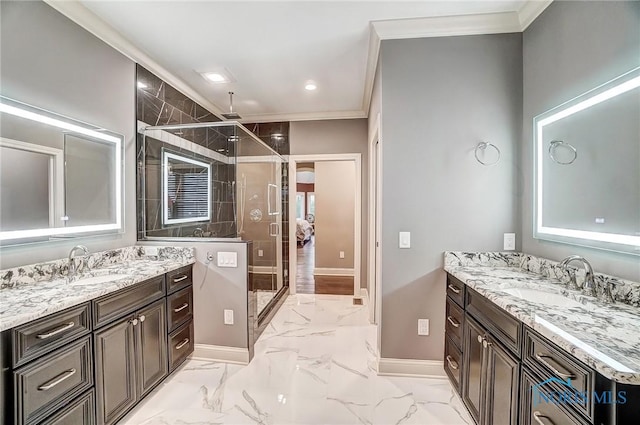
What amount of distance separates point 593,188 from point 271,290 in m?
3.27

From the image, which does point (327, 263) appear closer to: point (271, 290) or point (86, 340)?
point (271, 290)

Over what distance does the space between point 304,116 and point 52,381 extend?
3.76 m

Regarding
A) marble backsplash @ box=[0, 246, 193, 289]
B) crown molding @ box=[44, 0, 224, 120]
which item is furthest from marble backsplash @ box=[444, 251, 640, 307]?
crown molding @ box=[44, 0, 224, 120]

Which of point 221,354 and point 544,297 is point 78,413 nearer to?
point 221,354

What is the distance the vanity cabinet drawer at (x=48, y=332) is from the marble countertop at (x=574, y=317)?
215 cm

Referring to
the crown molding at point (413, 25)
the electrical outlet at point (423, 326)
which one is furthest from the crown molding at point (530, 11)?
the electrical outlet at point (423, 326)

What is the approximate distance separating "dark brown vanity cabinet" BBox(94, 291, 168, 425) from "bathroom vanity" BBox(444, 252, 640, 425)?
2140 mm

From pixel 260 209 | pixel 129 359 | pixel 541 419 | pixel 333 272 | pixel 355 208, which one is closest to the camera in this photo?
pixel 541 419

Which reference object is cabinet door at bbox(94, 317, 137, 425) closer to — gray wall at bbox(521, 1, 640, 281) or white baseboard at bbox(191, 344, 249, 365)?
white baseboard at bbox(191, 344, 249, 365)

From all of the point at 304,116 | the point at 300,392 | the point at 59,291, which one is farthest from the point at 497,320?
the point at 304,116

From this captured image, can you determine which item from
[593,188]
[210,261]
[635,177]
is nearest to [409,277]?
[593,188]

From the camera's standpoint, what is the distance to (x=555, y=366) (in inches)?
40.9

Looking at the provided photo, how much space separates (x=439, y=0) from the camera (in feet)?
6.06

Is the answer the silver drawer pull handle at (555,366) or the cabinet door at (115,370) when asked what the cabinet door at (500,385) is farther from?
the cabinet door at (115,370)
